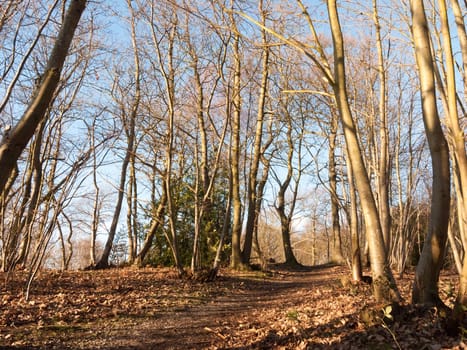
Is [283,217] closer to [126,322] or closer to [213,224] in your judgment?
[213,224]

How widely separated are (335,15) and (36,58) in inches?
301

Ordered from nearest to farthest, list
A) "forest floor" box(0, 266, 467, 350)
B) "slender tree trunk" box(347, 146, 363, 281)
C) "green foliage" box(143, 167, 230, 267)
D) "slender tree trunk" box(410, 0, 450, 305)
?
"forest floor" box(0, 266, 467, 350)
"slender tree trunk" box(410, 0, 450, 305)
"slender tree trunk" box(347, 146, 363, 281)
"green foliage" box(143, 167, 230, 267)

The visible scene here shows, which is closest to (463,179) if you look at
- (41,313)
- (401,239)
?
(41,313)

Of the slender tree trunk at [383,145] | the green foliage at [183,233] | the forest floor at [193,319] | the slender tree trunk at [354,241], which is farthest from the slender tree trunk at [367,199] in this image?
the green foliage at [183,233]

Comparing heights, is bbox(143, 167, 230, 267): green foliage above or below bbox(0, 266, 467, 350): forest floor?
above

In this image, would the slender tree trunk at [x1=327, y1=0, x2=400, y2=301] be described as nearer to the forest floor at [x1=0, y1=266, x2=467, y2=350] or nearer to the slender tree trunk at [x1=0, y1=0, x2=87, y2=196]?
the forest floor at [x1=0, y1=266, x2=467, y2=350]

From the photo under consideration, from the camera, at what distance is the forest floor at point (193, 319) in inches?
161

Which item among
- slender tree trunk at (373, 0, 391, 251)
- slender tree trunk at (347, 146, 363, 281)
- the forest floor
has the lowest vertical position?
the forest floor

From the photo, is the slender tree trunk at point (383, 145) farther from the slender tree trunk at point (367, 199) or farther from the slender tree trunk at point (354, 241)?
the slender tree trunk at point (367, 199)

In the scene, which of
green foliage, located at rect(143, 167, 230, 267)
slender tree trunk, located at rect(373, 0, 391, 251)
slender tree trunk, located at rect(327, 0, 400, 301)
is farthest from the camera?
green foliage, located at rect(143, 167, 230, 267)

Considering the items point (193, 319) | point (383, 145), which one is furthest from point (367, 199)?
point (383, 145)

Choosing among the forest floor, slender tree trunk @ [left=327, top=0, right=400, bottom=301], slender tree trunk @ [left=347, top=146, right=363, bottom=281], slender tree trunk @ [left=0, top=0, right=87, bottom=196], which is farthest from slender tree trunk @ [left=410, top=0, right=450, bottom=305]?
slender tree trunk @ [left=347, top=146, right=363, bottom=281]

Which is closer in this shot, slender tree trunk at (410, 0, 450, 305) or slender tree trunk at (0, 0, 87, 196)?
slender tree trunk at (0, 0, 87, 196)

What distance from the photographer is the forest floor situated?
4.10m
